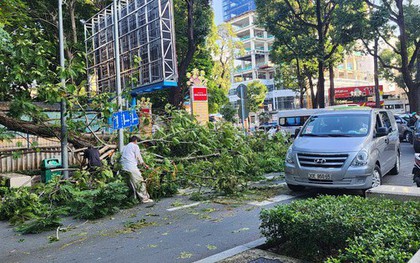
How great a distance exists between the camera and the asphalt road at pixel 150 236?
16.1ft

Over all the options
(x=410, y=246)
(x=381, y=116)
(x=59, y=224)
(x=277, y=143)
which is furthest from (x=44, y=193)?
(x=277, y=143)

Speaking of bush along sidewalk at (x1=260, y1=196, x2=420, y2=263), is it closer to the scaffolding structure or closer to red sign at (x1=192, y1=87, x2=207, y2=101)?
the scaffolding structure

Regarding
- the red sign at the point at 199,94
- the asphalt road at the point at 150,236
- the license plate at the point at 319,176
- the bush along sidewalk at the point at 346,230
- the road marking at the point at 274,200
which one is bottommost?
the asphalt road at the point at 150,236

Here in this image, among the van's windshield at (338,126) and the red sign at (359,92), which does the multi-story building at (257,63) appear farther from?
the van's windshield at (338,126)


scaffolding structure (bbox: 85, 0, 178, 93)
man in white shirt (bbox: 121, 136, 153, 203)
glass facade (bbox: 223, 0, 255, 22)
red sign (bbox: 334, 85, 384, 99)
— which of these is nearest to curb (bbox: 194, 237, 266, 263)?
man in white shirt (bbox: 121, 136, 153, 203)

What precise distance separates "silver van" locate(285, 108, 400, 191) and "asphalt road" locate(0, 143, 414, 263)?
722mm

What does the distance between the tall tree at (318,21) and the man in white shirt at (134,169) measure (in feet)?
54.5

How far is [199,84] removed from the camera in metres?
17.2

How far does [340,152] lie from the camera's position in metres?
7.08

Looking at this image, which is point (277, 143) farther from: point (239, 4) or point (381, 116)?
point (239, 4)

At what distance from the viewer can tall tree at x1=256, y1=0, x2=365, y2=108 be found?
2116cm

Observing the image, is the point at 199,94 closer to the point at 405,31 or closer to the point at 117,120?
the point at 117,120

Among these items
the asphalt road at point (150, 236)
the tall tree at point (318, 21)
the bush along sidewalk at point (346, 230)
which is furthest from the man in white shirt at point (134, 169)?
the tall tree at point (318, 21)

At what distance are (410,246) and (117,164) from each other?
677cm
